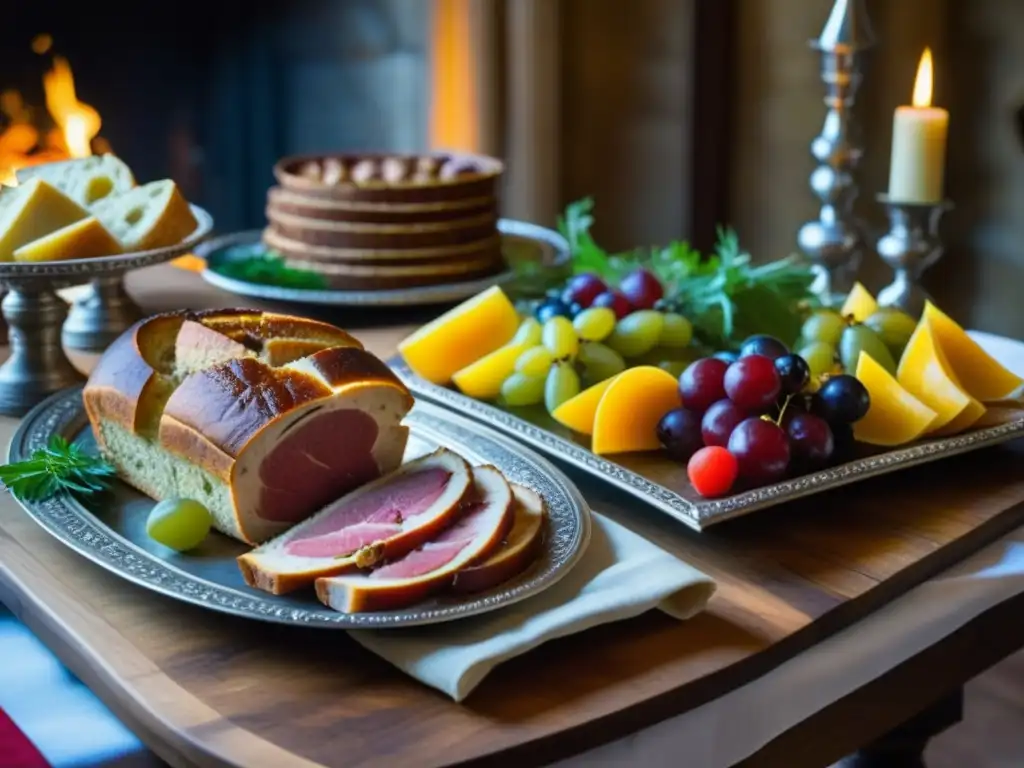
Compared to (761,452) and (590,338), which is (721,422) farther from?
(590,338)

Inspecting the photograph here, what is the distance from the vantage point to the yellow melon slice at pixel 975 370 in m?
1.21

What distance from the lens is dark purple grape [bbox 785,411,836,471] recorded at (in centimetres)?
104

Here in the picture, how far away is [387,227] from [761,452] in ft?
2.67

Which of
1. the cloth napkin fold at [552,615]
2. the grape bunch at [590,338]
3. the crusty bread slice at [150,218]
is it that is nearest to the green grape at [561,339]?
the grape bunch at [590,338]

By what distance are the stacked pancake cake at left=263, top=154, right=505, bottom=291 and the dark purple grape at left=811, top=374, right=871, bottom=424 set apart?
29.3 inches

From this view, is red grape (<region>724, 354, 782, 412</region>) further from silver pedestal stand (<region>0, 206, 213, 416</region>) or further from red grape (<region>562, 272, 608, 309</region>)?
silver pedestal stand (<region>0, 206, 213, 416</region>)

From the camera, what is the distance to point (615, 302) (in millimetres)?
1371

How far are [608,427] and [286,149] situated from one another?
2.48m

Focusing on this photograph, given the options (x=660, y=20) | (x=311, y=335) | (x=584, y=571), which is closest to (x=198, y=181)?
(x=660, y=20)

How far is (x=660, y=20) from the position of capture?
287 cm

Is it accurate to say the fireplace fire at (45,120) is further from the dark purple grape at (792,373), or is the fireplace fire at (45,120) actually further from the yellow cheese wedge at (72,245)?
the dark purple grape at (792,373)

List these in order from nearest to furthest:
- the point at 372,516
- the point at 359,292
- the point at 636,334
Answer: the point at 372,516 < the point at 636,334 < the point at 359,292

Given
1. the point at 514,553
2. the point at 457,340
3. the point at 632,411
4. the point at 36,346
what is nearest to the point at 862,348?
the point at 632,411

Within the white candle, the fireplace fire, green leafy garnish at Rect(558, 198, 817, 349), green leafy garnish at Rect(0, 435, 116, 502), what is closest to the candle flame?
the white candle
